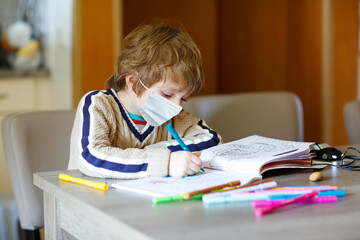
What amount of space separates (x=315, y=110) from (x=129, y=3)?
156cm

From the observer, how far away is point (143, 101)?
1431 millimetres

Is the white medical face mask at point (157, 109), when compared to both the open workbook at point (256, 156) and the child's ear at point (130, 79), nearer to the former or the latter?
the child's ear at point (130, 79)

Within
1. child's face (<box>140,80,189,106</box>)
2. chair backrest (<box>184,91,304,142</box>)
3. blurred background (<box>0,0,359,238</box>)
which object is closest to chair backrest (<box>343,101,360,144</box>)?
chair backrest (<box>184,91,304,142</box>)

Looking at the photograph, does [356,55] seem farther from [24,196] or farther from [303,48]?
[24,196]

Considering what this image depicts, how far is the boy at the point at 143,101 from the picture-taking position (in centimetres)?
132

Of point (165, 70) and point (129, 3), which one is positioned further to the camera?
point (129, 3)

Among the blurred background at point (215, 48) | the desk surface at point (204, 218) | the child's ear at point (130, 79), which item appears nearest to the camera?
the desk surface at point (204, 218)

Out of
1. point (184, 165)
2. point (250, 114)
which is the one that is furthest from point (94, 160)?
point (250, 114)

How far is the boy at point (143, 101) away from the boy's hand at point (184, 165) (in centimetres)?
10

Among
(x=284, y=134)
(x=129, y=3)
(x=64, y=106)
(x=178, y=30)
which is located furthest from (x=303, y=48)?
(x=178, y=30)

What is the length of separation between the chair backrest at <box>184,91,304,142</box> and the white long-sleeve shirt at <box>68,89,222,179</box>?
286mm

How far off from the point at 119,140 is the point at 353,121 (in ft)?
2.93

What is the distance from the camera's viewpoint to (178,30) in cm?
150

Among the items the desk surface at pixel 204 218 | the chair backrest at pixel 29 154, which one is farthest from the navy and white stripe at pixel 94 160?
the chair backrest at pixel 29 154
